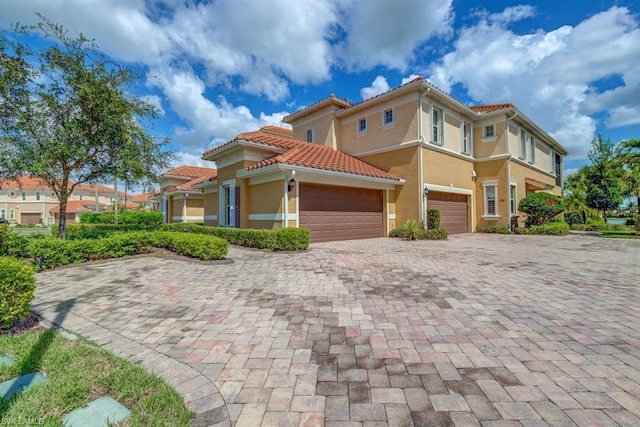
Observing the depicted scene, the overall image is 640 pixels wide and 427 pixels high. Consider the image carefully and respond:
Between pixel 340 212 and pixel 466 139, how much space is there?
10.6m

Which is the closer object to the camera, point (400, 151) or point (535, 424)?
point (535, 424)

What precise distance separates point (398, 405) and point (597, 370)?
2048 mm

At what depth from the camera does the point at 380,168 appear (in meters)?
15.8

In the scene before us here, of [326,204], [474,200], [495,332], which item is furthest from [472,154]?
[495,332]

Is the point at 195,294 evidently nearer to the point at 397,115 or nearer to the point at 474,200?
the point at 397,115

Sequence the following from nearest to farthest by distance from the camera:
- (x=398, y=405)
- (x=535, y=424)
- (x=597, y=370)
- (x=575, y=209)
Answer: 1. (x=535, y=424)
2. (x=398, y=405)
3. (x=597, y=370)
4. (x=575, y=209)

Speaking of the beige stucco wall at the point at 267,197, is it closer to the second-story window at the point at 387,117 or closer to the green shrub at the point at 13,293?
the second-story window at the point at 387,117

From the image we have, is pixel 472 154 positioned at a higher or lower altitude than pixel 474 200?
higher

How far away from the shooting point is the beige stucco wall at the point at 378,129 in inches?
560

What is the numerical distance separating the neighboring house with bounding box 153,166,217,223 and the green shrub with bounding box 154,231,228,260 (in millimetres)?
11930

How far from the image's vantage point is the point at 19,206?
47.8 metres

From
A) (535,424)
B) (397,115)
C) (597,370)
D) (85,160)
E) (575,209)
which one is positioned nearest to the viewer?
(535,424)

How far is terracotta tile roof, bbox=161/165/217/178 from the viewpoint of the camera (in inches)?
917

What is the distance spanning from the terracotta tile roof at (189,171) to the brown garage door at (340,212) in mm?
16171
